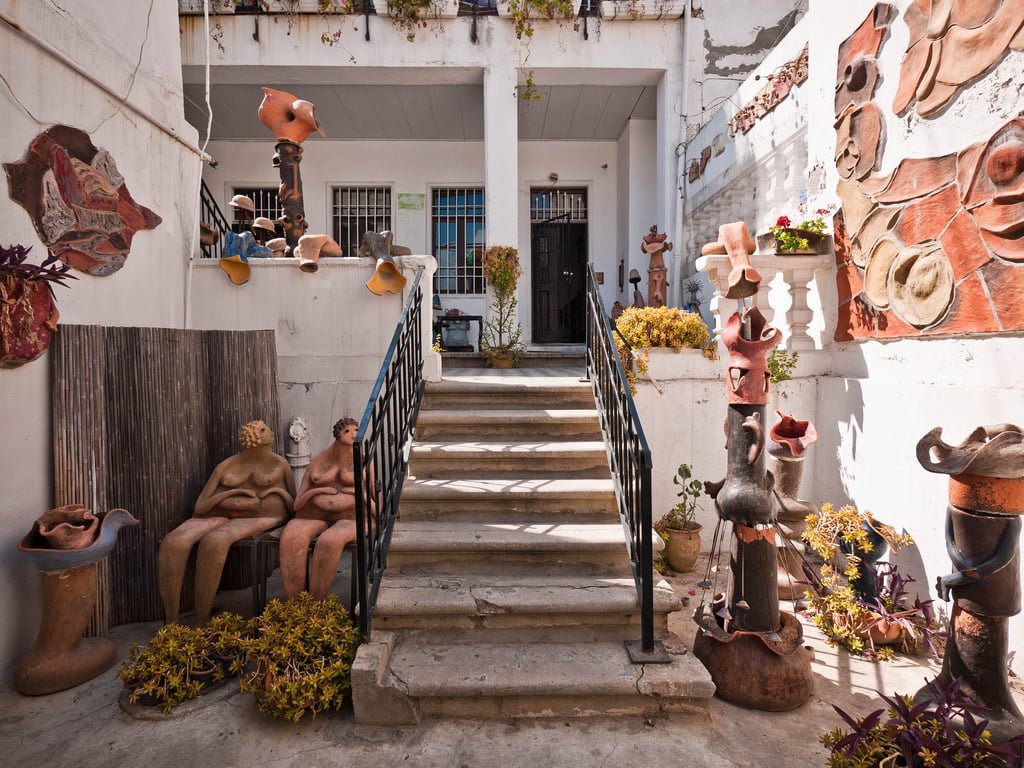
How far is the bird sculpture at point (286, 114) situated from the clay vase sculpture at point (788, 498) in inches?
196

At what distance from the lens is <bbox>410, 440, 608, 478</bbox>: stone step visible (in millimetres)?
3891

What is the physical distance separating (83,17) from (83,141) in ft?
2.84

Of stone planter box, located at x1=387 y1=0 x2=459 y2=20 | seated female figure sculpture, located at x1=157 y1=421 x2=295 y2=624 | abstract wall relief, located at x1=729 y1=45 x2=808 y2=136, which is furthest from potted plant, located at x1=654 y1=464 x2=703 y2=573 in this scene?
stone planter box, located at x1=387 y1=0 x2=459 y2=20

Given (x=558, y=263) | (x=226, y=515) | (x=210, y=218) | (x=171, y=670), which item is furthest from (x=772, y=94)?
(x=210, y=218)

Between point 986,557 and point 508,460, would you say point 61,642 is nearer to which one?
→ point 508,460

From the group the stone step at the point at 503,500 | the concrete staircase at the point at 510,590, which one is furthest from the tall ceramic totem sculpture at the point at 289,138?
the stone step at the point at 503,500

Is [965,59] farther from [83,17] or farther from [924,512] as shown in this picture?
[83,17]

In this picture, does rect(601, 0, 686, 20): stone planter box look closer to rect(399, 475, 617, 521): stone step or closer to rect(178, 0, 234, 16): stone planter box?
rect(178, 0, 234, 16): stone planter box

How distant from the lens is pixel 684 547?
4180 mm

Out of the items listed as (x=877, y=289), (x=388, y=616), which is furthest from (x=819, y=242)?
(x=388, y=616)

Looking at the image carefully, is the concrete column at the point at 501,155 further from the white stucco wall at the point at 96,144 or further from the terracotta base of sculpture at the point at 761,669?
the terracotta base of sculpture at the point at 761,669

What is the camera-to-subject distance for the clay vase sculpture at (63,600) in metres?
2.96

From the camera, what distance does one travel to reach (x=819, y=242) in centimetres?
435

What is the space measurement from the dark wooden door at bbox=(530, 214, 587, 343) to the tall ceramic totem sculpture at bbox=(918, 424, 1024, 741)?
26.6 ft
